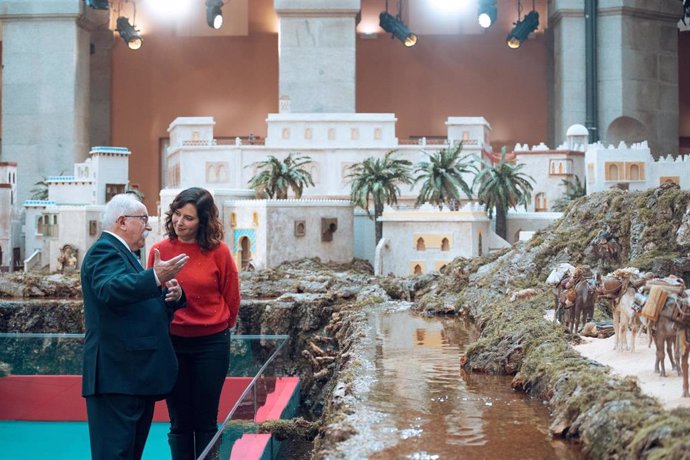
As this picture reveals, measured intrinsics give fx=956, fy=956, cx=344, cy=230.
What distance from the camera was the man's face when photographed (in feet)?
23.3

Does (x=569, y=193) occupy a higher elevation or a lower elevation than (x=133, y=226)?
higher

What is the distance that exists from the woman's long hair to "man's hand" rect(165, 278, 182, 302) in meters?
0.60

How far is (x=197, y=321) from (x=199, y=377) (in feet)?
1.48

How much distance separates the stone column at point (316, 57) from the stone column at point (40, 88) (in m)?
11.1

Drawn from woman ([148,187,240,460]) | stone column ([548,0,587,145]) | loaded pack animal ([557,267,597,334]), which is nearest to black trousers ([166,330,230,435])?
woman ([148,187,240,460])

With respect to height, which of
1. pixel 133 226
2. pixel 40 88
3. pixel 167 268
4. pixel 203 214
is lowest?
pixel 167 268

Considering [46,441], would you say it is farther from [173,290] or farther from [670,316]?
[670,316]

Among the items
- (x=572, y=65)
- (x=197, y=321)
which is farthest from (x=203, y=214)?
(x=572, y=65)

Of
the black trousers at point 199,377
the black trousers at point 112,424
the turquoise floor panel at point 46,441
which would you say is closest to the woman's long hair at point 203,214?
the black trousers at point 199,377

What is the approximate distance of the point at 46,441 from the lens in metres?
15.4

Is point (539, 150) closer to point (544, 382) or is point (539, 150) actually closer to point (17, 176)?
point (17, 176)

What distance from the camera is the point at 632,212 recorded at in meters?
20.1

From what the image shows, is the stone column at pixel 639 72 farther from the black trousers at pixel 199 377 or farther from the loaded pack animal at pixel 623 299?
the black trousers at pixel 199 377

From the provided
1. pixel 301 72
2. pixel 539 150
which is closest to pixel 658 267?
pixel 539 150
